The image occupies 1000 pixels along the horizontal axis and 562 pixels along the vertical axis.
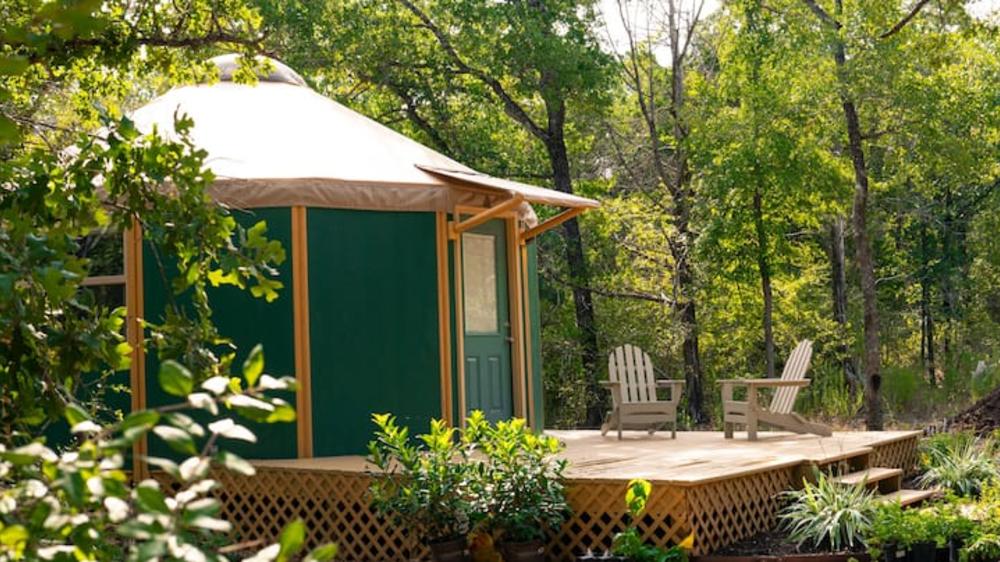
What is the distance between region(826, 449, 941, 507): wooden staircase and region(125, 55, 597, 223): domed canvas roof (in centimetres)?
264

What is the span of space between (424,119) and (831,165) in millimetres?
4725

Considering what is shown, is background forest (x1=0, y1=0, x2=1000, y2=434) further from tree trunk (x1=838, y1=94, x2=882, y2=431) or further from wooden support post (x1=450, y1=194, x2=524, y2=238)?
wooden support post (x1=450, y1=194, x2=524, y2=238)

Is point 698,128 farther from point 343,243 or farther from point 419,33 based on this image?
point 343,243

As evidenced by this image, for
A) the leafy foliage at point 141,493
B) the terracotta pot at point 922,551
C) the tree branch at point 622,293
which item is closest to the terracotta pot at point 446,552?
the terracotta pot at point 922,551

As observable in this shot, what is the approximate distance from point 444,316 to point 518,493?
238 cm

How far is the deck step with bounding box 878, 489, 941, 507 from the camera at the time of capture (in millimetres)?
7031

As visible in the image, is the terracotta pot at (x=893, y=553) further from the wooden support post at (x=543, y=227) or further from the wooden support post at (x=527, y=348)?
the wooden support post at (x=543, y=227)

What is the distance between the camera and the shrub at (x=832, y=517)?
19.4 feet

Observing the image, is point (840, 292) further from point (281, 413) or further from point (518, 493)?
point (281, 413)

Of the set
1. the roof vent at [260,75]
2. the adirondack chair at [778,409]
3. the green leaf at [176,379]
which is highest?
the roof vent at [260,75]

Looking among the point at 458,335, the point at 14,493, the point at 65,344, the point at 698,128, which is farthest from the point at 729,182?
the point at 14,493

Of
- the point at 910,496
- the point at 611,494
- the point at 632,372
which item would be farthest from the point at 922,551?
the point at 632,372

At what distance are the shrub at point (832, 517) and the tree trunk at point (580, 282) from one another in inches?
295

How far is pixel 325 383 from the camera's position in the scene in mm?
7676
